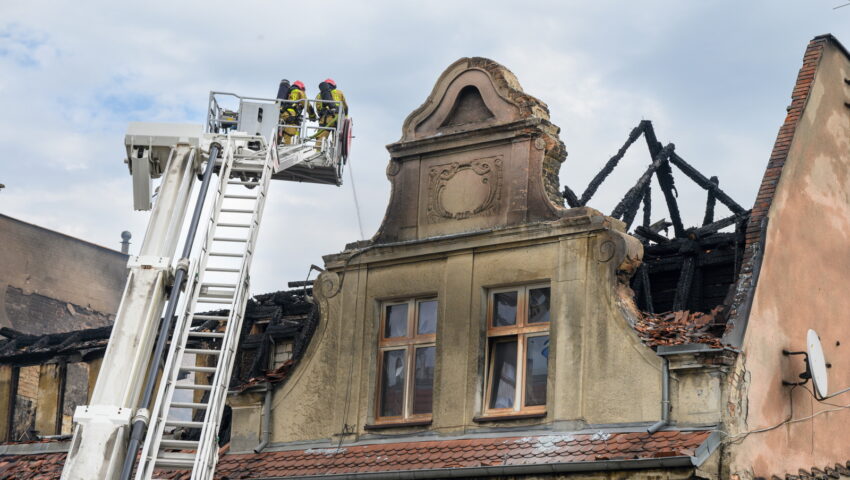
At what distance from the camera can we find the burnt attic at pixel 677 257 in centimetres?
1623

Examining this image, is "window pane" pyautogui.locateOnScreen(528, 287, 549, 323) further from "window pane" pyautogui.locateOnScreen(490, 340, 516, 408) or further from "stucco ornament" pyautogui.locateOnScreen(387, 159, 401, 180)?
"stucco ornament" pyautogui.locateOnScreen(387, 159, 401, 180)

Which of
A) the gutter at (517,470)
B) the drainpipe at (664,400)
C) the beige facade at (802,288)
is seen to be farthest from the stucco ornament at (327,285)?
the beige facade at (802,288)

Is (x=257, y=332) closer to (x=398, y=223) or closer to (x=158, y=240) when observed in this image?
(x=398, y=223)

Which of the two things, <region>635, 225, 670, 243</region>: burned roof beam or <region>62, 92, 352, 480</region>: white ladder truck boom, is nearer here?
<region>62, 92, 352, 480</region>: white ladder truck boom

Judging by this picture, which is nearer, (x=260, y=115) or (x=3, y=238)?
(x=260, y=115)

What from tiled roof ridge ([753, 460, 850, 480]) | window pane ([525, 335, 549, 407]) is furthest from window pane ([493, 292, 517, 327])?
tiled roof ridge ([753, 460, 850, 480])

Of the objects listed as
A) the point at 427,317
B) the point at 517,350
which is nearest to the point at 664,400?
the point at 517,350

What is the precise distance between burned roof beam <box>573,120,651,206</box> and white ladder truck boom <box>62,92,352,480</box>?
4185 mm

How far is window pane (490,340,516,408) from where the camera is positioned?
1716 cm

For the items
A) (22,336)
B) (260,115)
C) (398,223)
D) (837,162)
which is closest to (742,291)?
(837,162)

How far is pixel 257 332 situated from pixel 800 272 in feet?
31.5

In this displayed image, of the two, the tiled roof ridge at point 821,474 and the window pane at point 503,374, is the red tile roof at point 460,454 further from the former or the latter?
the tiled roof ridge at point 821,474

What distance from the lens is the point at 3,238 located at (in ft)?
110

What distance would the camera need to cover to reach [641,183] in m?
19.3
